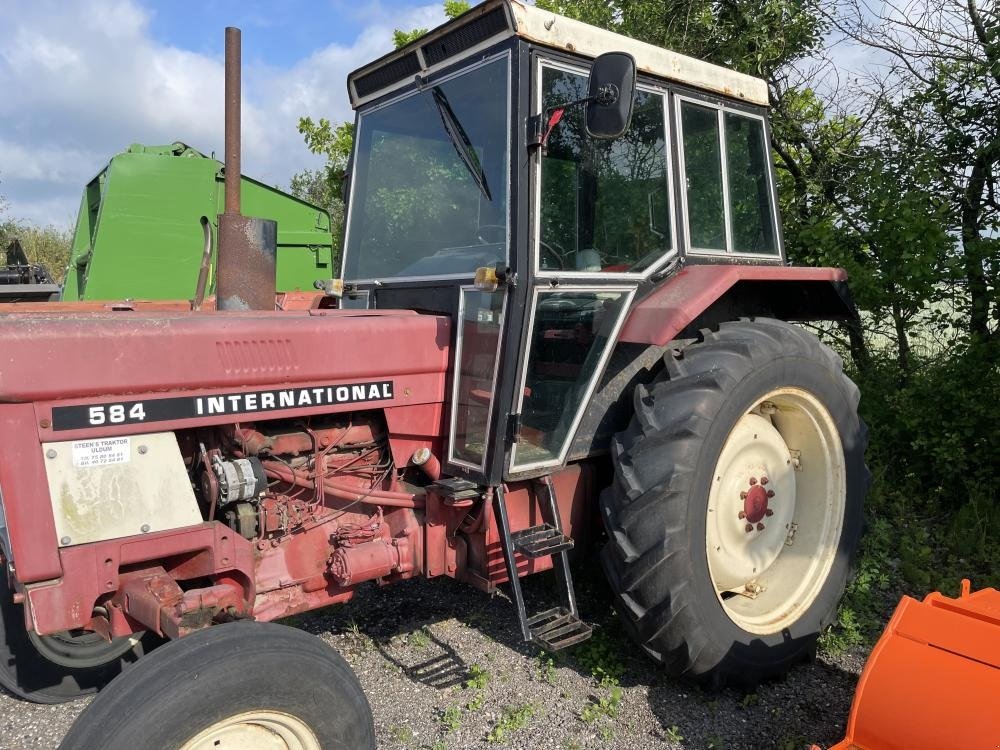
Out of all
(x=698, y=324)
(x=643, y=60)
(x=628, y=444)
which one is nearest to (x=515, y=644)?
(x=628, y=444)

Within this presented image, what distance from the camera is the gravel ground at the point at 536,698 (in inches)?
104

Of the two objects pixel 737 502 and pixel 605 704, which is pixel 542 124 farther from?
pixel 605 704

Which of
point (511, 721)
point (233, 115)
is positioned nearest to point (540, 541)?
point (511, 721)

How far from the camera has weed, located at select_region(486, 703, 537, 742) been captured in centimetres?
264

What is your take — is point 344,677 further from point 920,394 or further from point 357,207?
point 920,394

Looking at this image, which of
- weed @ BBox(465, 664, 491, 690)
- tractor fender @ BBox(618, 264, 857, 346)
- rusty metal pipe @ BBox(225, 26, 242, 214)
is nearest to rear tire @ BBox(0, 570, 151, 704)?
weed @ BBox(465, 664, 491, 690)

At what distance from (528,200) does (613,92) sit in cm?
44

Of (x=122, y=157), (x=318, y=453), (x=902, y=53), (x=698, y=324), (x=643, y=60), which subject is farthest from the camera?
(x=122, y=157)

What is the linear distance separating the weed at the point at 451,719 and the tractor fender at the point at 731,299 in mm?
1441

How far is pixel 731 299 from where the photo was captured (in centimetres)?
325

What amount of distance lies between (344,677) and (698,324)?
190cm

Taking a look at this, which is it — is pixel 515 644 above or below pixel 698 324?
below

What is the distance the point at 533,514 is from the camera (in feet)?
9.39

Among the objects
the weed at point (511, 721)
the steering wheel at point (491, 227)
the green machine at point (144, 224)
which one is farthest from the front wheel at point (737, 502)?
the green machine at point (144, 224)
